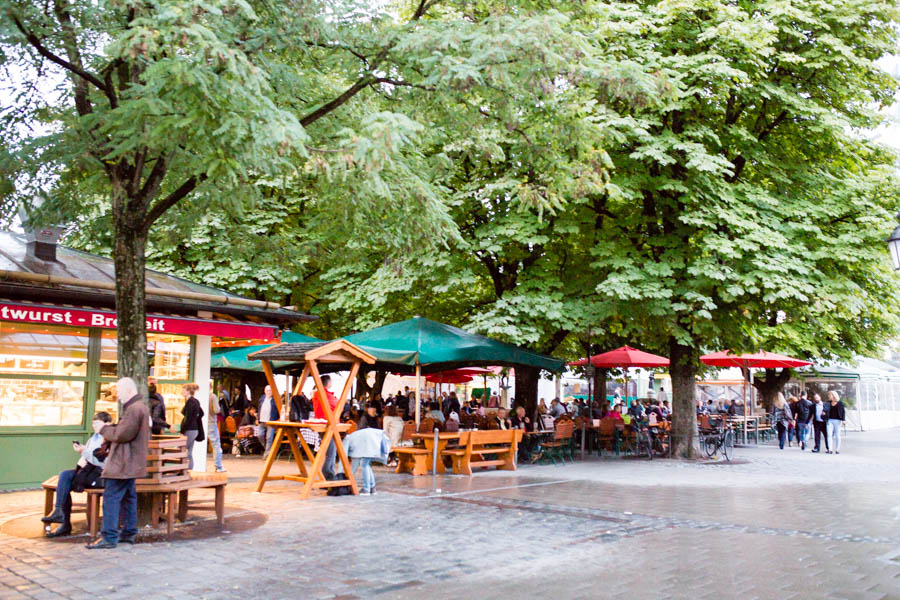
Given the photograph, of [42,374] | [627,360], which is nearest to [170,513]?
[42,374]

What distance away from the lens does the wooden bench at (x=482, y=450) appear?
1527cm

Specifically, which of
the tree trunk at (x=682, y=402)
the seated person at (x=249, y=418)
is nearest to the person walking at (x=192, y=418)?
the seated person at (x=249, y=418)

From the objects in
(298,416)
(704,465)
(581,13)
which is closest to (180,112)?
(581,13)

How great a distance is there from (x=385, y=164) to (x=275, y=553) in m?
3.95

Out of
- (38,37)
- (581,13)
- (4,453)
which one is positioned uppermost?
(581,13)

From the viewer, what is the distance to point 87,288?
12.3 metres

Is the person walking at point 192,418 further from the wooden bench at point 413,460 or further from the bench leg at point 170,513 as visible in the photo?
the bench leg at point 170,513

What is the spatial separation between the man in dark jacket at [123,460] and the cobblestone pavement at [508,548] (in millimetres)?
302

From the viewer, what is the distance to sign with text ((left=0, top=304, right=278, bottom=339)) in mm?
11805

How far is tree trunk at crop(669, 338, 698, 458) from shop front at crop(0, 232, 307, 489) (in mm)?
11042

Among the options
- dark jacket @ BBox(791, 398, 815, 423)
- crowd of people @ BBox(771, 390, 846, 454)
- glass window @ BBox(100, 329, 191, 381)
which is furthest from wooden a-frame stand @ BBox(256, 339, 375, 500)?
dark jacket @ BBox(791, 398, 815, 423)

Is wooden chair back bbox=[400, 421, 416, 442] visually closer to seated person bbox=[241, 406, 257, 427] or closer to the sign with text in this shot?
the sign with text

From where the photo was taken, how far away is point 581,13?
9945 millimetres

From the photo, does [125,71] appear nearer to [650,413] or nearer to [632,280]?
[632,280]
